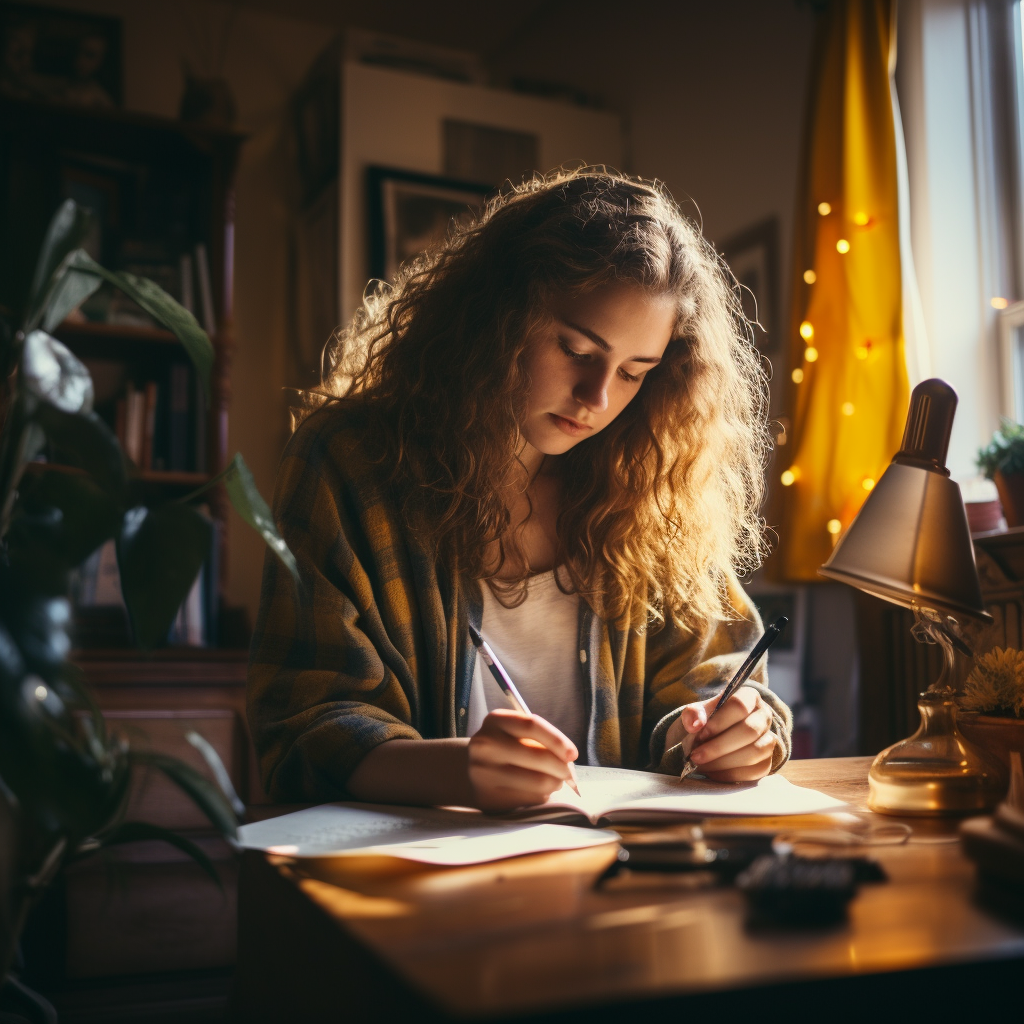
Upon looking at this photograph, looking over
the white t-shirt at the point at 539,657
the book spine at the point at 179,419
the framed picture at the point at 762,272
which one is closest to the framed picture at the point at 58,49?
the book spine at the point at 179,419

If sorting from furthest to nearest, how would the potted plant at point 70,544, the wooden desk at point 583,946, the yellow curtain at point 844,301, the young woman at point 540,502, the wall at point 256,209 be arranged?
the wall at point 256,209
the yellow curtain at point 844,301
the young woman at point 540,502
the potted plant at point 70,544
the wooden desk at point 583,946

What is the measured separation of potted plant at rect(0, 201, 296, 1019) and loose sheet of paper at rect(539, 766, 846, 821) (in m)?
0.29

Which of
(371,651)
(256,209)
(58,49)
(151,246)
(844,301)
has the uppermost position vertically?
(58,49)

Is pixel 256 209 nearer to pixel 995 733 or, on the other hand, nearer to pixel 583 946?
pixel 995 733

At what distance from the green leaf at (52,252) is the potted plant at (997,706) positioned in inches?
31.2

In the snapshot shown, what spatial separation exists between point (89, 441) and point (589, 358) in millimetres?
727

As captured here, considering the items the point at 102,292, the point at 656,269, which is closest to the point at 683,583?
the point at 656,269

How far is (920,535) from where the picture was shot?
0.84 meters

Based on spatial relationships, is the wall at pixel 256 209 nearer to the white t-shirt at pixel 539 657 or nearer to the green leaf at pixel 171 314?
the white t-shirt at pixel 539 657

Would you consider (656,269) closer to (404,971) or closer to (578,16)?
(404,971)

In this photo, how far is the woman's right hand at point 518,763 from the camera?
76cm

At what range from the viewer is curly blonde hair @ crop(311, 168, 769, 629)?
119 centimetres

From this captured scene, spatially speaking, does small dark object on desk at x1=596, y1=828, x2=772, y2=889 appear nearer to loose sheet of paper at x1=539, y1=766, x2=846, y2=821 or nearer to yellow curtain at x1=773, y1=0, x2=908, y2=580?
loose sheet of paper at x1=539, y1=766, x2=846, y2=821

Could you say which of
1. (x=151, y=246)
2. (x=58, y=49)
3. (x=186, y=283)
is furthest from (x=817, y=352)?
(x=58, y=49)
